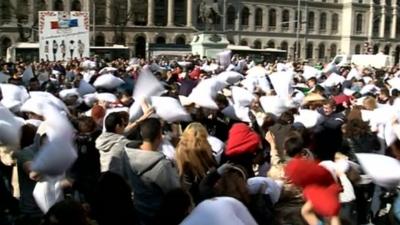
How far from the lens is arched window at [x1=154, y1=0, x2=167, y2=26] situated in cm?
8112

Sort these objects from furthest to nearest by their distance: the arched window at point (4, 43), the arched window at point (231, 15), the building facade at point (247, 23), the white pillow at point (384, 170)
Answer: the arched window at point (231, 15)
the building facade at point (247, 23)
the arched window at point (4, 43)
the white pillow at point (384, 170)

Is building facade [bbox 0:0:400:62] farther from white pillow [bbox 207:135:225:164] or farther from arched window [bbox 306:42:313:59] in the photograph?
white pillow [bbox 207:135:225:164]

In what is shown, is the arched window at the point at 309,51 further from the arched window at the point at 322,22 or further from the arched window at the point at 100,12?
the arched window at the point at 100,12

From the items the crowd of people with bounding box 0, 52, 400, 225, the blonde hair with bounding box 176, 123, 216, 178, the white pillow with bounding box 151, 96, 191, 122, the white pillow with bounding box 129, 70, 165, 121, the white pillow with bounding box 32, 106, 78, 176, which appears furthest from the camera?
the white pillow with bounding box 129, 70, 165, 121

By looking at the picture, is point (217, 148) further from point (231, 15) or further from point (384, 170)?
point (231, 15)

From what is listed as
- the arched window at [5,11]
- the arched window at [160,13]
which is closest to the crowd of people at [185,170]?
the arched window at [5,11]

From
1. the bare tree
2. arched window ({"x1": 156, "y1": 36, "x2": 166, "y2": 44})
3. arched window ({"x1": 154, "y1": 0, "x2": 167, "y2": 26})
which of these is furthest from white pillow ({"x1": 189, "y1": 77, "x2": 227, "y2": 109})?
arched window ({"x1": 154, "y1": 0, "x2": 167, "y2": 26})

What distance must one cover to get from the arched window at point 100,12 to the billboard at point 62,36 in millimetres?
45997

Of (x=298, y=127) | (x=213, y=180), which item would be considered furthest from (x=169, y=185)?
(x=298, y=127)

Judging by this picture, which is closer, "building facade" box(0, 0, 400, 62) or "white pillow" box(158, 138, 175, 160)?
"white pillow" box(158, 138, 175, 160)

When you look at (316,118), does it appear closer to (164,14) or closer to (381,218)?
(381,218)

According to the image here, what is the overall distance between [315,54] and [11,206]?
301ft

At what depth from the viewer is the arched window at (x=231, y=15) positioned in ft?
282

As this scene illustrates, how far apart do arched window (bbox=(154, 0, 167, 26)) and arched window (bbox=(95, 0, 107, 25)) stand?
8012 mm
